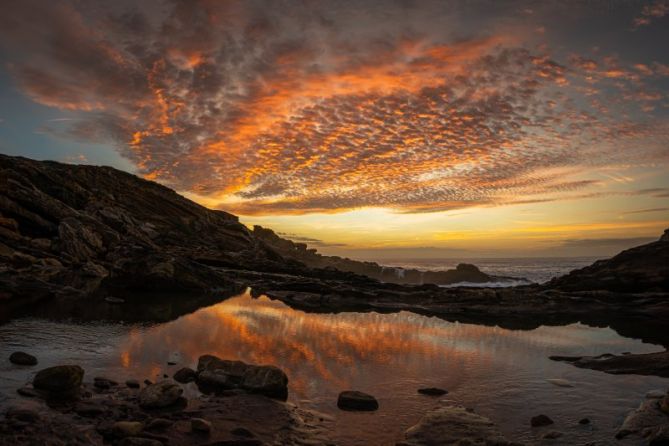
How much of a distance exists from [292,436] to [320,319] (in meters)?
20.5

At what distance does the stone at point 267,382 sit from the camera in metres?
13.1

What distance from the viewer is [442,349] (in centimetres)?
2136

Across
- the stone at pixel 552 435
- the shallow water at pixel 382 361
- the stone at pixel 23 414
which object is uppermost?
the stone at pixel 23 414

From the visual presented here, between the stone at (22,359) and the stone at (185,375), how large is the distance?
16.1 feet

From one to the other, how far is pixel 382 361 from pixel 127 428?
1149 centimetres

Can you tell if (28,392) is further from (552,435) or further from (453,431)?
(552,435)

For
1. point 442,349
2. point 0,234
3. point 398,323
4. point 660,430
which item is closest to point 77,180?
point 0,234

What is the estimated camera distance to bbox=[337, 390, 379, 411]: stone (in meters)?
12.1

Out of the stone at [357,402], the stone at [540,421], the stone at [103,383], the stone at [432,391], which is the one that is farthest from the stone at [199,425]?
the stone at [540,421]

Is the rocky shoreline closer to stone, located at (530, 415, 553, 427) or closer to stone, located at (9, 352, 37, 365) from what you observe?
stone, located at (9, 352, 37, 365)

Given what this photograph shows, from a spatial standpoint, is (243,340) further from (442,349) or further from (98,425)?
(98,425)

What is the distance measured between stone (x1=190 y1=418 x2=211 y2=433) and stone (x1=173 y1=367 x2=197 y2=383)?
411 cm

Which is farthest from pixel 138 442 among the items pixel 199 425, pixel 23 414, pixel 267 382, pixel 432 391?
pixel 432 391

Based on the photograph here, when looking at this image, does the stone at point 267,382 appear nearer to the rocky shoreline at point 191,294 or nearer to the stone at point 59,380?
the rocky shoreline at point 191,294
